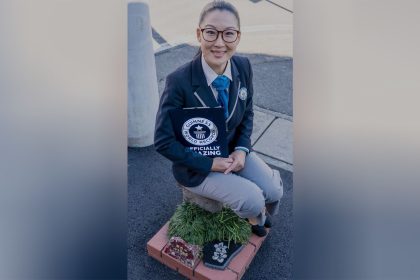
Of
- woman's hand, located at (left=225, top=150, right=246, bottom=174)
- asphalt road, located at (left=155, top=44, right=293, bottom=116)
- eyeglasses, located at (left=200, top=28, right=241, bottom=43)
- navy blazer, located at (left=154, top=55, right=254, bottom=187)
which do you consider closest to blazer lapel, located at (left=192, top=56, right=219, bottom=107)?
navy blazer, located at (left=154, top=55, right=254, bottom=187)

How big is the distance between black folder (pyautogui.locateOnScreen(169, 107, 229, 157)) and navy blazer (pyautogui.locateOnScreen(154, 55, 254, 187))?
0.07 feet

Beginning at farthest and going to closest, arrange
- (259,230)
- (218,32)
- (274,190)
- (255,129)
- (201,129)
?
(255,129) < (259,230) < (274,190) < (201,129) < (218,32)

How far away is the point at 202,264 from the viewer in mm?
1490

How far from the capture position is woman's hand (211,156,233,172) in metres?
1.36

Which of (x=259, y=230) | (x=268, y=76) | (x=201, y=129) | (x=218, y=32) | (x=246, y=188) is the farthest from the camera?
(x=268, y=76)

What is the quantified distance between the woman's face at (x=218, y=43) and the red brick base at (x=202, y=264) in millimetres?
716

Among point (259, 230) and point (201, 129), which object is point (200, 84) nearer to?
point (201, 129)

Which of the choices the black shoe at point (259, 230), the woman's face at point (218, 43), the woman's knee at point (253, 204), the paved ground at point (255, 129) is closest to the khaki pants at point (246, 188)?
the woman's knee at point (253, 204)

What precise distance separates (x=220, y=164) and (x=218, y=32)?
0.46m

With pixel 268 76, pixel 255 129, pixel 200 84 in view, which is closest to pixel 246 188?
pixel 200 84

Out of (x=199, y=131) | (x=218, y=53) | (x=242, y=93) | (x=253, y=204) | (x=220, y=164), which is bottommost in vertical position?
(x=253, y=204)
